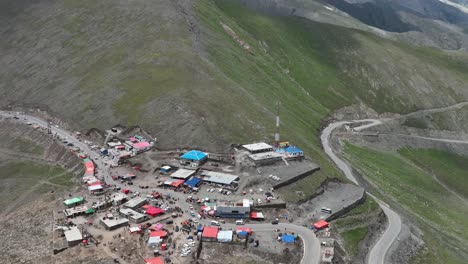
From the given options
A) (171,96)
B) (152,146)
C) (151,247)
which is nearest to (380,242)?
(151,247)

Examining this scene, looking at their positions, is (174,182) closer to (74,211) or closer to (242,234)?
(74,211)

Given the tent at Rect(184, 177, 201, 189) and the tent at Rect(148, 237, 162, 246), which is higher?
the tent at Rect(148, 237, 162, 246)

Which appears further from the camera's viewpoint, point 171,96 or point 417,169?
point 417,169

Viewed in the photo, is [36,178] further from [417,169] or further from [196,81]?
[417,169]

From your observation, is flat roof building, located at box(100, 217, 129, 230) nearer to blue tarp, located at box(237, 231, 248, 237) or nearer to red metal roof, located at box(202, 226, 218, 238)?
red metal roof, located at box(202, 226, 218, 238)

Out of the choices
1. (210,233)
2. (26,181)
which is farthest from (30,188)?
(210,233)

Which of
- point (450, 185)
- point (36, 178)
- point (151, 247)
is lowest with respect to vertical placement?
point (450, 185)

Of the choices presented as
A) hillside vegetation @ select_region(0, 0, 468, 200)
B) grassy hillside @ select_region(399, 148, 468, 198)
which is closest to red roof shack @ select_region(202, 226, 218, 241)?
hillside vegetation @ select_region(0, 0, 468, 200)
